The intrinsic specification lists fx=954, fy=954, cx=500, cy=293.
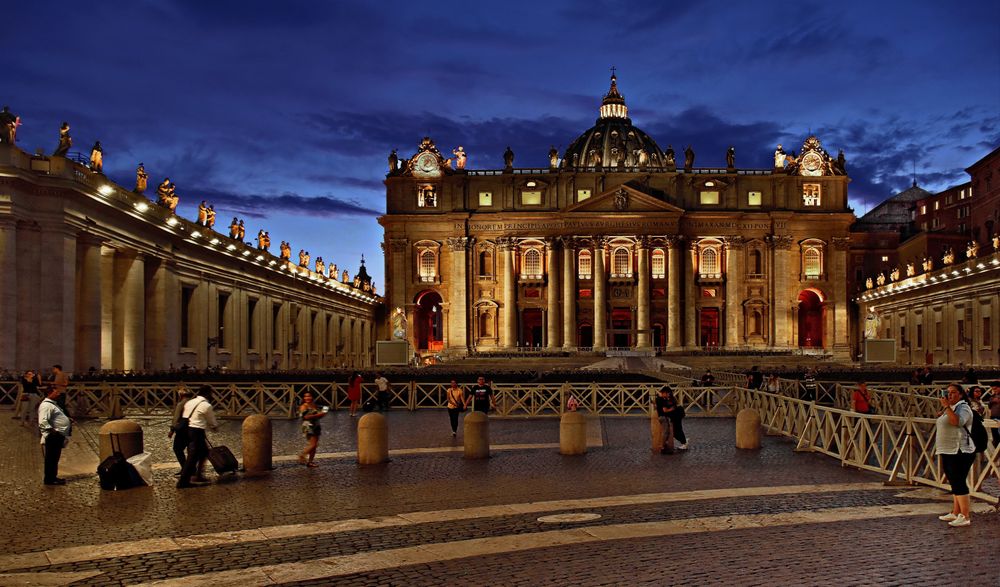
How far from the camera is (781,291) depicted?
94500 millimetres

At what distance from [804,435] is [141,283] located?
36.1m

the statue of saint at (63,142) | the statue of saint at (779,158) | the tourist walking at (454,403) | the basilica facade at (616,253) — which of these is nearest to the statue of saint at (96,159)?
the statue of saint at (63,142)

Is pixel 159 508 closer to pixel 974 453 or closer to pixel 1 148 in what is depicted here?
pixel 974 453

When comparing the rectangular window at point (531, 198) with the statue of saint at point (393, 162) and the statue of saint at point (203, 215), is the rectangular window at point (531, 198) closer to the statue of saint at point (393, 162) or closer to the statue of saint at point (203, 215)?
the statue of saint at point (393, 162)

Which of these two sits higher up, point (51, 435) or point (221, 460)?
point (51, 435)

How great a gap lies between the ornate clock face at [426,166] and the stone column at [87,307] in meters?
56.3

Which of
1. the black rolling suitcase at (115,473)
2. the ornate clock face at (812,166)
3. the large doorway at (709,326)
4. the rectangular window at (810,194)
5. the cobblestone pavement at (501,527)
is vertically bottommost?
the cobblestone pavement at (501,527)

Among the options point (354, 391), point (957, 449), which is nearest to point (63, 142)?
point (354, 391)

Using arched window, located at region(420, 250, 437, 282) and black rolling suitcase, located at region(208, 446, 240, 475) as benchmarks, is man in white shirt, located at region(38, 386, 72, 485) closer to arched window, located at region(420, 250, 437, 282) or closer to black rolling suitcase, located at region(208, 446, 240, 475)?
black rolling suitcase, located at region(208, 446, 240, 475)

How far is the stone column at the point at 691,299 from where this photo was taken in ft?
307

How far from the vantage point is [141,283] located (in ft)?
154

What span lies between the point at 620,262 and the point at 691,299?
7.87 meters

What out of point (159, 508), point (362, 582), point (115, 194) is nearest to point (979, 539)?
point (362, 582)

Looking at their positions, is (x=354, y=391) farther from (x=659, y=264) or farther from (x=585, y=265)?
(x=659, y=264)
